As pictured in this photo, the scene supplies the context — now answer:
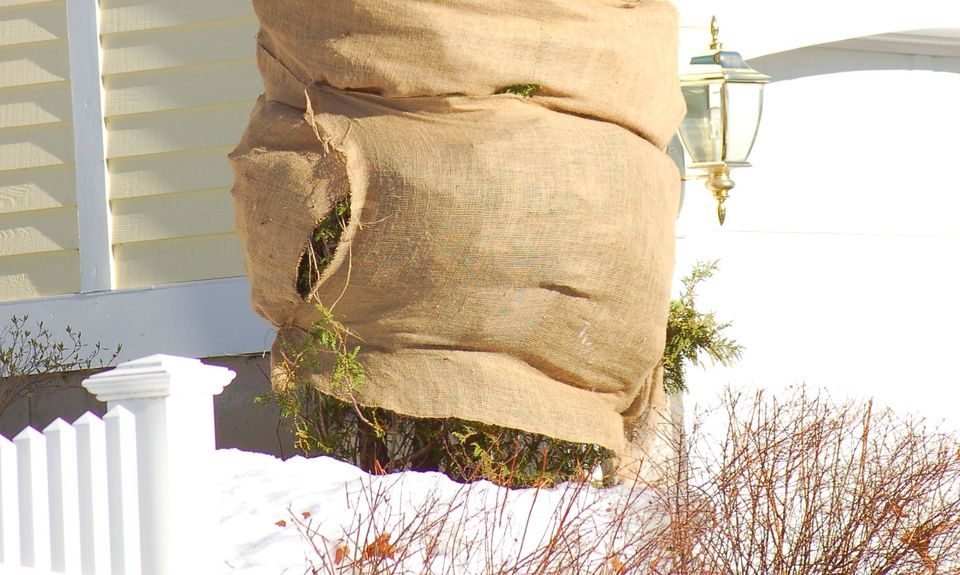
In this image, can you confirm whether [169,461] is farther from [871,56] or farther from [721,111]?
[871,56]

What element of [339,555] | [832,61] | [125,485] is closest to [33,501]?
[125,485]

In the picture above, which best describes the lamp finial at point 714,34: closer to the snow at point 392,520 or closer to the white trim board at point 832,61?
the white trim board at point 832,61

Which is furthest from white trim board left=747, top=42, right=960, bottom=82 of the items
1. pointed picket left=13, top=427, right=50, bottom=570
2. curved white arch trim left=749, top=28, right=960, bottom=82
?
pointed picket left=13, top=427, right=50, bottom=570

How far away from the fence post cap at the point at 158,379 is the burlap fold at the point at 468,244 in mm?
677

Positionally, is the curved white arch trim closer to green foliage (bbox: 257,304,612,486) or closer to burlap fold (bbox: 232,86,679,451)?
burlap fold (bbox: 232,86,679,451)

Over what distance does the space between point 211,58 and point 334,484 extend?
264 centimetres

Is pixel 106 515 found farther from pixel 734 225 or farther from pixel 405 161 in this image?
pixel 734 225

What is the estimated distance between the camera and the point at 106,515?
2.89 m

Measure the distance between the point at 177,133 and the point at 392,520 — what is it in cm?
276

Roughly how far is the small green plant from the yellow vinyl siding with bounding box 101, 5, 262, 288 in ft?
1.05

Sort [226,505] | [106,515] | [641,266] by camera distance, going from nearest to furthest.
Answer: [106,515] → [226,505] → [641,266]

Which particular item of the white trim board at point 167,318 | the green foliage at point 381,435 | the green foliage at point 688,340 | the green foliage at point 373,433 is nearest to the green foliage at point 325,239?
the green foliage at point 373,433

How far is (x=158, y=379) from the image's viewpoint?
9.26 ft

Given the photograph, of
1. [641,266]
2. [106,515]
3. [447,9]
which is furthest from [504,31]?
[106,515]
